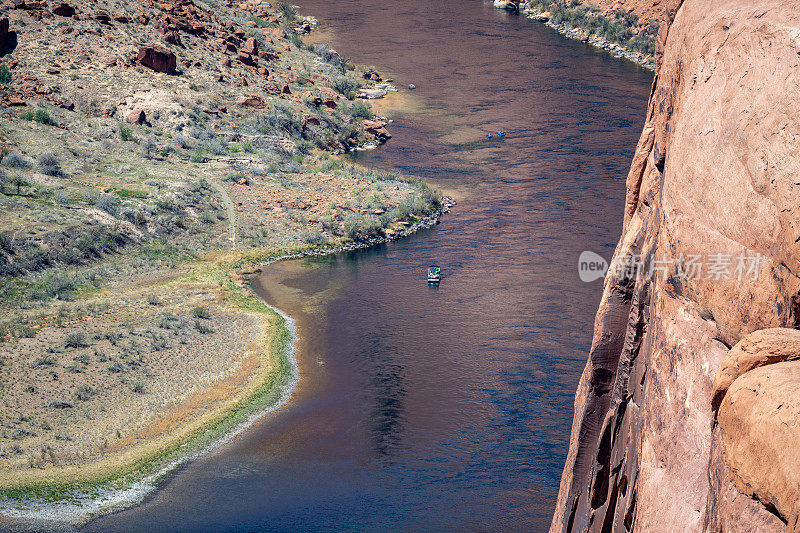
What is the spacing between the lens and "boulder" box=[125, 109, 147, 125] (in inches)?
2279

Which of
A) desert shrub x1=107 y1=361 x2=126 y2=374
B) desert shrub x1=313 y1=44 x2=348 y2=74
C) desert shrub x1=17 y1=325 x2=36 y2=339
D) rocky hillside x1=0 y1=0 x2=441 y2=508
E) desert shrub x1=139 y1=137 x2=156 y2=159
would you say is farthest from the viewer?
desert shrub x1=313 y1=44 x2=348 y2=74

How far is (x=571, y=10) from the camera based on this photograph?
9925 cm

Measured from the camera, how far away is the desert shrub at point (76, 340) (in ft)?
112

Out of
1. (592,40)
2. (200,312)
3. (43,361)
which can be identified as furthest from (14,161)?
(592,40)

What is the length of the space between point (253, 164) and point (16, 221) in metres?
19.6

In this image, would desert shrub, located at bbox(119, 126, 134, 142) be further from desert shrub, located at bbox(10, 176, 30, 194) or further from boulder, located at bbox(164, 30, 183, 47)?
boulder, located at bbox(164, 30, 183, 47)

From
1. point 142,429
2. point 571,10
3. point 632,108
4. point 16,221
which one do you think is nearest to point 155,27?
point 16,221

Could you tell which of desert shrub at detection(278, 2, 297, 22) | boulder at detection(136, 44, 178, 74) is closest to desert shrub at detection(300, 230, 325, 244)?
boulder at detection(136, 44, 178, 74)

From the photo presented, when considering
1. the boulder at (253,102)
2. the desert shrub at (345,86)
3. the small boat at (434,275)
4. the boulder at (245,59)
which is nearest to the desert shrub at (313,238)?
the small boat at (434,275)

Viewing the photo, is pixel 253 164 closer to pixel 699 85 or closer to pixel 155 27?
pixel 155 27

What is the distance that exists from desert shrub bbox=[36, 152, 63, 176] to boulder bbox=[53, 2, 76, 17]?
2198cm

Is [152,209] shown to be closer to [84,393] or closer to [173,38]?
[84,393]

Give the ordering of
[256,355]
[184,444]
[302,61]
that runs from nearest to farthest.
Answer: [184,444], [256,355], [302,61]

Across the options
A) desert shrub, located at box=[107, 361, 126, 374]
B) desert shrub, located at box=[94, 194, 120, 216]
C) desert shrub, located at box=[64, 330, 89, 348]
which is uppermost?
desert shrub, located at box=[94, 194, 120, 216]
